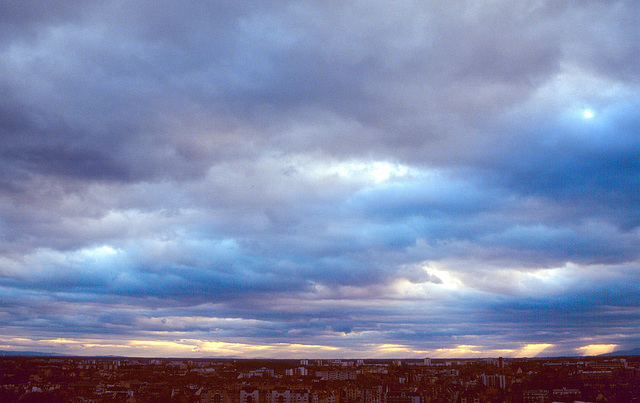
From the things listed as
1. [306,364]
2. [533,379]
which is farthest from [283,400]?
[306,364]

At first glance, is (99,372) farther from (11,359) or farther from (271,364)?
(271,364)

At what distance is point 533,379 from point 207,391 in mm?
41392

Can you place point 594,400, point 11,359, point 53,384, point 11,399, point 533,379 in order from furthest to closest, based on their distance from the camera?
point 11,359
point 533,379
point 53,384
point 594,400
point 11,399

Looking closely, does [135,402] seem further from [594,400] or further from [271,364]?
[271,364]

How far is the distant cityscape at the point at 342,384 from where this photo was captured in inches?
2813

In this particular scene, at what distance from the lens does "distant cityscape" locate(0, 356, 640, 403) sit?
71.4m

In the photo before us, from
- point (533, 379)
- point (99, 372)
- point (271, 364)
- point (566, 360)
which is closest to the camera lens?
point (533, 379)

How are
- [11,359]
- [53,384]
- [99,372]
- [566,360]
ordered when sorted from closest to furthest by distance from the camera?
[53,384], [99,372], [11,359], [566,360]

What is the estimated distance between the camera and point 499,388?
7925 centimetres

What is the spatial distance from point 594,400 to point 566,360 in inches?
1529

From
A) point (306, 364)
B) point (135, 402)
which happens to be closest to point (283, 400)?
point (135, 402)

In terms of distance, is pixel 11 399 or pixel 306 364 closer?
pixel 11 399

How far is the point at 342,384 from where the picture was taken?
93938mm

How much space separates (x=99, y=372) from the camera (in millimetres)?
90750
